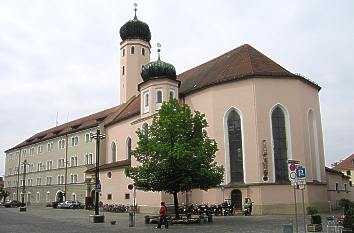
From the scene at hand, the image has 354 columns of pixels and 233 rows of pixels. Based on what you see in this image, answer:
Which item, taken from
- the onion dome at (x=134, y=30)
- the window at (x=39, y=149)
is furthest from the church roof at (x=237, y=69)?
the window at (x=39, y=149)

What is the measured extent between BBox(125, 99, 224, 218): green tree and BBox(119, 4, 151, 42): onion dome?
36.9m

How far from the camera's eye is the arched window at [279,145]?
37.5m

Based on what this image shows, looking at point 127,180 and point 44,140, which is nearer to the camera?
point 127,180

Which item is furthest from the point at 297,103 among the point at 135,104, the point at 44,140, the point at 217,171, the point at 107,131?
the point at 44,140

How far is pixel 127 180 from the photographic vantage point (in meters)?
47.8

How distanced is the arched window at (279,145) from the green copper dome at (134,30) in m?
31.6

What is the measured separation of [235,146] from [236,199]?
472cm

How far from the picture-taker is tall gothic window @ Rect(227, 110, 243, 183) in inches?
1507

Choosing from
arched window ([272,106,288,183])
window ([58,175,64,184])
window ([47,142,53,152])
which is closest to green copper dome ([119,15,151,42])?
window ([47,142,53,152])

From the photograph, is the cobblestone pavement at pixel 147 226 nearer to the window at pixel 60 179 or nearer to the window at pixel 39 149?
the window at pixel 60 179

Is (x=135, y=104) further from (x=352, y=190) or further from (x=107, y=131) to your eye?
(x=352, y=190)

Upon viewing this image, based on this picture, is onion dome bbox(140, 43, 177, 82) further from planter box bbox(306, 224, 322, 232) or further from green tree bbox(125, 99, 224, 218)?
planter box bbox(306, 224, 322, 232)

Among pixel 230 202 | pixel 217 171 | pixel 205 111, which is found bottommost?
pixel 230 202

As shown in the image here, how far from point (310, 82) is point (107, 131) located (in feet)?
98.2
